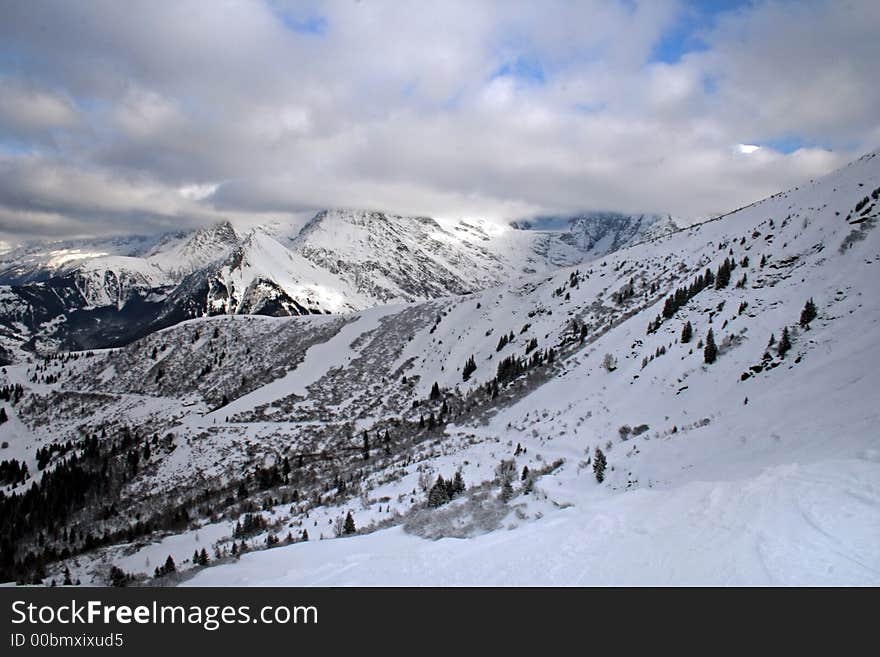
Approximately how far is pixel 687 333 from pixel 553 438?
497 inches

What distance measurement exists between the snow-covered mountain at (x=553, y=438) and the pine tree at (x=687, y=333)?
0.19 metres

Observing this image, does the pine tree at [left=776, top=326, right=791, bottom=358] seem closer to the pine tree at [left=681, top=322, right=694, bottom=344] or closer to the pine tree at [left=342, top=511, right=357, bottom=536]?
the pine tree at [left=681, top=322, right=694, bottom=344]

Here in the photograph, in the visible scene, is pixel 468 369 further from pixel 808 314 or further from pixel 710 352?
pixel 808 314

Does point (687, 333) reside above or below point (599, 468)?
above

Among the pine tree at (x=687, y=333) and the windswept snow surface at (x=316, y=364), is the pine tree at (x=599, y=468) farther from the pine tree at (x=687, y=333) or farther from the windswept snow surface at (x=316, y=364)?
the windswept snow surface at (x=316, y=364)

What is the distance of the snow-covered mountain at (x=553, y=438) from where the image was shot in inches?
352

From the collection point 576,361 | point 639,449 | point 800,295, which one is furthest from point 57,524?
point 800,295

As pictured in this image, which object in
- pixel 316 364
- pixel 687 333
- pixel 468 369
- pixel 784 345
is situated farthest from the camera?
pixel 316 364

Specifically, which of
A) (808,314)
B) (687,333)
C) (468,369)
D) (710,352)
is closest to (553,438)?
(710,352)

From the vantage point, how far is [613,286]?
2564 inches

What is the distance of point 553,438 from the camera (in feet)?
95.9
